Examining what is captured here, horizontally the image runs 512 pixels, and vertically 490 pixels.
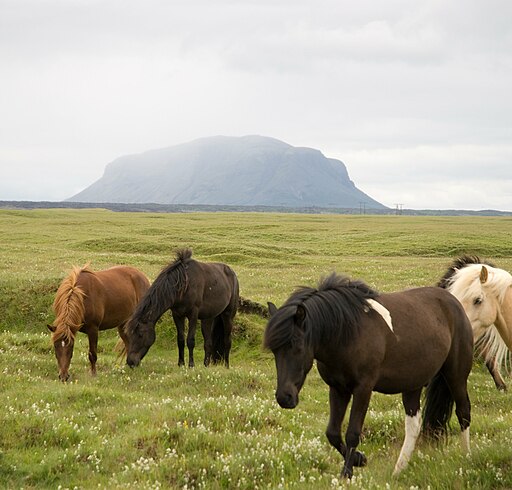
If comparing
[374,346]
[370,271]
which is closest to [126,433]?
[374,346]

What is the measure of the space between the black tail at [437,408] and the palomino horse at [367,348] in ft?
0.05

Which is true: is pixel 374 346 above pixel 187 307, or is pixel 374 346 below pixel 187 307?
above

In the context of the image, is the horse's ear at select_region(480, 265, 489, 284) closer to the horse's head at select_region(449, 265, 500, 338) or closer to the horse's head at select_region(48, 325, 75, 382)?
the horse's head at select_region(449, 265, 500, 338)

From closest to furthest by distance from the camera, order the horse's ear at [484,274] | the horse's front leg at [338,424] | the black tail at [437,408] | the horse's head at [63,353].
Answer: the horse's front leg at [338,424] → the black tail at [437,408] → the horse's ear at [484,274] → the horse's head at [63,353]

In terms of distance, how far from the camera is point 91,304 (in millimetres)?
13844

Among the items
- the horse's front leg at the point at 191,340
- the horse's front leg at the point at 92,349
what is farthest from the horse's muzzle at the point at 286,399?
the horse's front leg at the point at 191,340

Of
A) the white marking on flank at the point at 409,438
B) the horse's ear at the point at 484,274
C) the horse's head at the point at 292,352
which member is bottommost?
the white marking on flank at the point at 409,438

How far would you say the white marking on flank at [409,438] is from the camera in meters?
7.43

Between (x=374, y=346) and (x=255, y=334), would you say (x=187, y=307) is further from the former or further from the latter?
(x=374, y=346)

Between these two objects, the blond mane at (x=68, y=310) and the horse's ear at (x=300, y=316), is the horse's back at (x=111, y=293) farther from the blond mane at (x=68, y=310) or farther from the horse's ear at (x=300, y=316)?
the horse's ear at (x=300, y=316)

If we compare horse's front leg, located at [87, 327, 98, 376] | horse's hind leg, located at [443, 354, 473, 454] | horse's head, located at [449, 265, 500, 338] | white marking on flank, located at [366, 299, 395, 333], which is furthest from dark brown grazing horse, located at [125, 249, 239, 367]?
horse's hind leg, located at [443, 354, 473, 454]

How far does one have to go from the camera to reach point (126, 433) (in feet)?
28.8

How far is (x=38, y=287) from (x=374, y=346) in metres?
17.3

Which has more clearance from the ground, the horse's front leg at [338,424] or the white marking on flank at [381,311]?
the white marking on flank at [381,311]
